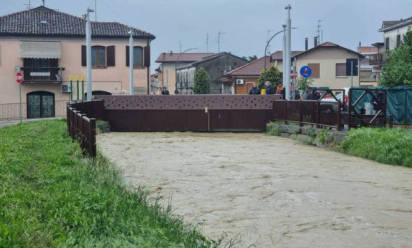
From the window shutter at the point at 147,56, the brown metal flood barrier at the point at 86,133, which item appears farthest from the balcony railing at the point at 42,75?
the brown metal flood barrier at the point at 86,133

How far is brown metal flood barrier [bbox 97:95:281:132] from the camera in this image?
95.7 ft

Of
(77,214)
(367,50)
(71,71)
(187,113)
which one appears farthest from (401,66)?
(367,50)

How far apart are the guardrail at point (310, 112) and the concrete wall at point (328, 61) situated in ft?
140

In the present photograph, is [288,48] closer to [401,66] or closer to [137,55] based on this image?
[401,66]

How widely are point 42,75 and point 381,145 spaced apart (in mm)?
35128

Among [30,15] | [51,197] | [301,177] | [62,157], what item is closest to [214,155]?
[301,177]

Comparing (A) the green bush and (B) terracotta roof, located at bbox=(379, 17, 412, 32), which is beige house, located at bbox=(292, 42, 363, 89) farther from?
(A) the green bush

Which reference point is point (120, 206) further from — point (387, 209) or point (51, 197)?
point (387, 209)

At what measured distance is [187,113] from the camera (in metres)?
29.5

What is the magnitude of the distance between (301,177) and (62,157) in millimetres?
5500

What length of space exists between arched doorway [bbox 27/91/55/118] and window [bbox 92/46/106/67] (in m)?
4.16

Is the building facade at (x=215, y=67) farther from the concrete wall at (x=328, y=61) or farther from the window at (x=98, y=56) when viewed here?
the window at (x=98, y=56)

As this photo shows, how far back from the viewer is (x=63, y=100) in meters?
48.2

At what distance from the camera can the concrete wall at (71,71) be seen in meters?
48.1
